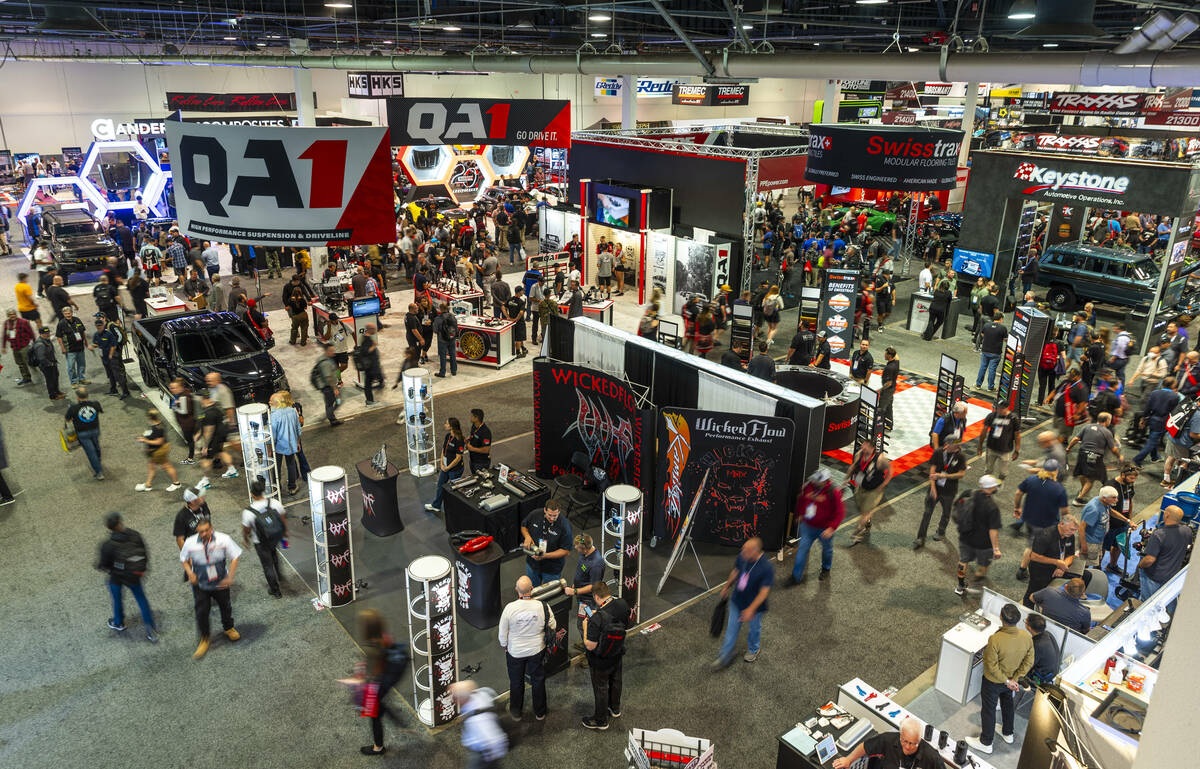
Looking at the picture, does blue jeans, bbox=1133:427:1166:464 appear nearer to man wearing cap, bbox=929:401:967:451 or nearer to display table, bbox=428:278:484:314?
man wearing cap, bbox=929:401:967:451

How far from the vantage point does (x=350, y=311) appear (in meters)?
16.1

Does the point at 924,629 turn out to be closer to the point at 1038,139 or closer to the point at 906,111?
the point at 1038,139

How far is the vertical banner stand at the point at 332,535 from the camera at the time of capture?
27.2 ft

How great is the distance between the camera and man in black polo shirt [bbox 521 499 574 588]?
8.22m

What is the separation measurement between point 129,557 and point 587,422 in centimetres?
549

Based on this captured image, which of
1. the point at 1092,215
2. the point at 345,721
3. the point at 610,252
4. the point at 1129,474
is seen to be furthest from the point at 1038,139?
the point at 345,721

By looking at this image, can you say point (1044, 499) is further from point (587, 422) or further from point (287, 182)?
point (287, 182)

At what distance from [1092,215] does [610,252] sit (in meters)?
17.0

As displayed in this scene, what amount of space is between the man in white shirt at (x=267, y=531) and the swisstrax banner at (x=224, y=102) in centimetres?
2717

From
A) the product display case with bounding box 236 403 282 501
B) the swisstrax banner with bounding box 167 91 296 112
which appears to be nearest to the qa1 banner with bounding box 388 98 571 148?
the product display case with bounding box 236 403 282 501

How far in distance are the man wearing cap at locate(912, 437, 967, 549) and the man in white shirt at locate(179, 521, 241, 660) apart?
7.72 meters

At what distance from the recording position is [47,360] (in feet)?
43.8

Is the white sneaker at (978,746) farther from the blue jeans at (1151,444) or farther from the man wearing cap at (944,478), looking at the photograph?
the blue jeans at (1151,444)

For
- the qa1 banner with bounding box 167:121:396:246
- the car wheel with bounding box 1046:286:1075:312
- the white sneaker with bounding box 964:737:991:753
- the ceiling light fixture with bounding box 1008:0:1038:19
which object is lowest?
the white sneaker with bounding box 964:737:991:753
